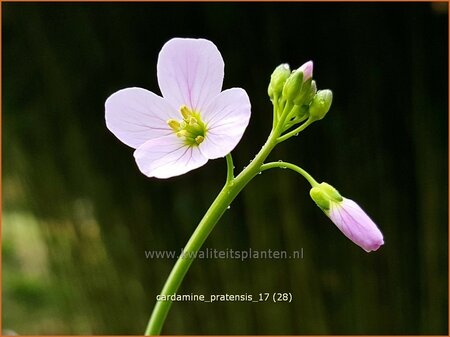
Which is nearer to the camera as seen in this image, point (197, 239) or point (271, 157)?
point (197, 239)

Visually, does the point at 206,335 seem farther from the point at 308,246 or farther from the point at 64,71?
the point at 64,71

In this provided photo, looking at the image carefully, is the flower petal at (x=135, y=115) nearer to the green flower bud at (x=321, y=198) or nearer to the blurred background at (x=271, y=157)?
the green flower bud at (x=321, y=198)

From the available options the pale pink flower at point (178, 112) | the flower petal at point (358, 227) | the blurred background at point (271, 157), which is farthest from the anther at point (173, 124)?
the blurred background at point (271, 157)

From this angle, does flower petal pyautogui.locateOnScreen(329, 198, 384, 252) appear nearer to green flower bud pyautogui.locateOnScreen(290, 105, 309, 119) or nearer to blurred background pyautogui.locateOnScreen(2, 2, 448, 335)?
green flower bud pyautogui.locateOnScreen(290, 105, 309, 119)

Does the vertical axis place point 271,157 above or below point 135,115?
below

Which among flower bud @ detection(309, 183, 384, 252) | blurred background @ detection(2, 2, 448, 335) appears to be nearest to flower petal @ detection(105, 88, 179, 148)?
flower bud @ detection(309, 183, 384, 252)

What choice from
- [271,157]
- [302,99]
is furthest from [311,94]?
[271,157]

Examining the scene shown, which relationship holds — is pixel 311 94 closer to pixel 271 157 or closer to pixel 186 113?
pixel 186 113
